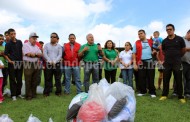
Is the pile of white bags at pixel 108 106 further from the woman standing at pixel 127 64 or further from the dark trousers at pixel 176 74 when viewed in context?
the woman standing at pixel 127 64

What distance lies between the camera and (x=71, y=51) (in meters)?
8.26

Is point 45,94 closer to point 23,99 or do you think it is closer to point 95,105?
point 23,99

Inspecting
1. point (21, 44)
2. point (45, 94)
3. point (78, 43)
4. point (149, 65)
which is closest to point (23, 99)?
point (45, 94)

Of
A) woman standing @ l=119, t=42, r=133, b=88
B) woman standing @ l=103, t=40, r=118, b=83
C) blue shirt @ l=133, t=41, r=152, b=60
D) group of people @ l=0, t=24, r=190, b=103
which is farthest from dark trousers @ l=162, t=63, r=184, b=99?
woman standing @ l=103, t=40, r=118, b=83

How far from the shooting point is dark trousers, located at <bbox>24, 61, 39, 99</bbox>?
7551 mm

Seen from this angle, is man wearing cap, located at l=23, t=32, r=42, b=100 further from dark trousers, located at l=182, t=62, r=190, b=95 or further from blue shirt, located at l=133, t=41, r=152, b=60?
dark trousers, located at l=182, t=62, r=190, b=95

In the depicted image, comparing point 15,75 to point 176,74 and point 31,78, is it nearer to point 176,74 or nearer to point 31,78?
point 31,78

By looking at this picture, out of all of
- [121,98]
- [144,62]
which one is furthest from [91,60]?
[121,98]

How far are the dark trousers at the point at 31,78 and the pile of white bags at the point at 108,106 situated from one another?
3.42 m

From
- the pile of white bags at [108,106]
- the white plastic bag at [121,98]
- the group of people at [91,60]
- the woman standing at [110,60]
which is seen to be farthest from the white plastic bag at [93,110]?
the woman standing at [110,60]

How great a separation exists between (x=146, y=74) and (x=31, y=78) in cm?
347

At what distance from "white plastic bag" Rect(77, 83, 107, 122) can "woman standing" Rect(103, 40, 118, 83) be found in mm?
4060

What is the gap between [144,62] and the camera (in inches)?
309

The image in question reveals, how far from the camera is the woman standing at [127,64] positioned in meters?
8.38
